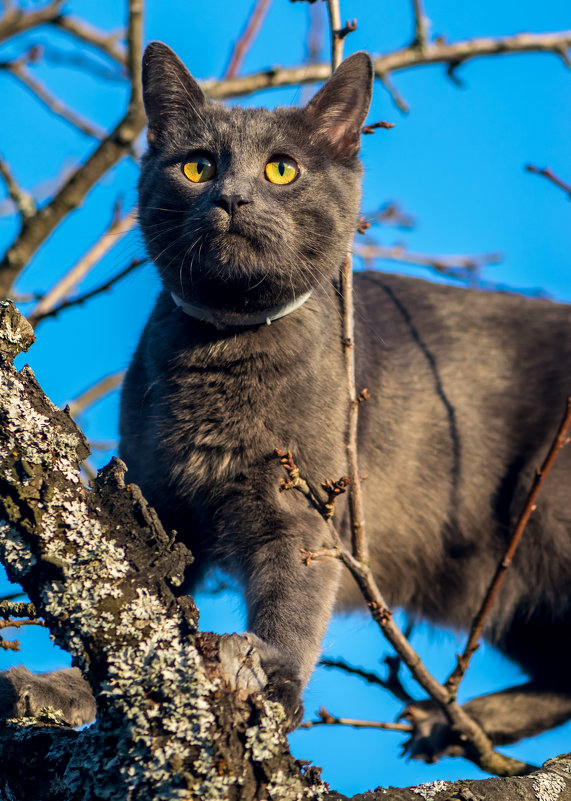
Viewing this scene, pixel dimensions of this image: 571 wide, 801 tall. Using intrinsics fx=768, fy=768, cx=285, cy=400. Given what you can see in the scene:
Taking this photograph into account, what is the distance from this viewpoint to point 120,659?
49.3 inches

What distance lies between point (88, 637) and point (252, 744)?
1.07 feet

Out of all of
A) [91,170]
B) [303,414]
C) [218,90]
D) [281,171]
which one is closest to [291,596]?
[303,414]

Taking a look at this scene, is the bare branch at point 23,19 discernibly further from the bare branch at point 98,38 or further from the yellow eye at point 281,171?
the yellow eye at point 281,171

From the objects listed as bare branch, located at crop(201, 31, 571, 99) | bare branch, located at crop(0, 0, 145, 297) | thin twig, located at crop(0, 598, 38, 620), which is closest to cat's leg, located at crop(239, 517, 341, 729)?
thin twig, located at crop(0, 598, 38, 620)

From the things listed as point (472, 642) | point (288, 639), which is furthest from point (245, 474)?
point (472, 642)

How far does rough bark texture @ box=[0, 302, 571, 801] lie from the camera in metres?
1.17

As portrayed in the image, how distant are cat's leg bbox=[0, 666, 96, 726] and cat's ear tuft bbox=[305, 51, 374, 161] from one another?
1569 mm

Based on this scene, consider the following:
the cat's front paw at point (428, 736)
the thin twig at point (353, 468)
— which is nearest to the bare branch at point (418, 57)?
the thin twig at point (353, 468)

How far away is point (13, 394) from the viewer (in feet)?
4.65

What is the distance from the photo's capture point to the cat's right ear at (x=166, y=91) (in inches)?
86.2

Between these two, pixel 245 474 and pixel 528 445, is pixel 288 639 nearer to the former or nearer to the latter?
pixel 245 474

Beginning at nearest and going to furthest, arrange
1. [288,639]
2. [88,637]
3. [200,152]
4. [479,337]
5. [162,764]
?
[162,764] < [88,637] < [288,639] < [200,152] < [479,337]

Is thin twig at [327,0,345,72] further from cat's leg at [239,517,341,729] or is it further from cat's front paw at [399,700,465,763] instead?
cat's front paw at [399,700,465,763]

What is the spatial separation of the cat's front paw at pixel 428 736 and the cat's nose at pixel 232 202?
5.42ft
